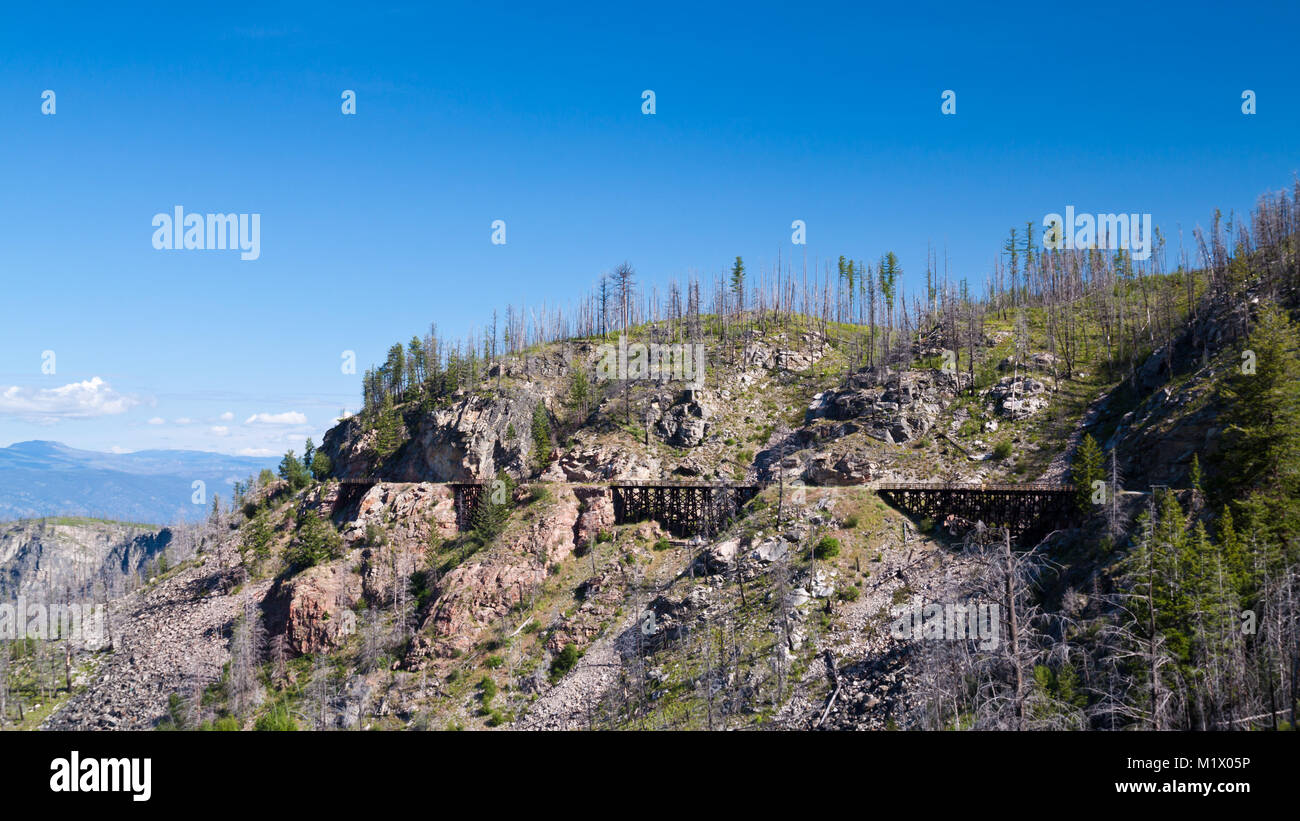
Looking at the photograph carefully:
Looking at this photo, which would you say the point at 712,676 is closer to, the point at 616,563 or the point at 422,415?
the point at 616,563

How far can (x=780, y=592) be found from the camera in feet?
181

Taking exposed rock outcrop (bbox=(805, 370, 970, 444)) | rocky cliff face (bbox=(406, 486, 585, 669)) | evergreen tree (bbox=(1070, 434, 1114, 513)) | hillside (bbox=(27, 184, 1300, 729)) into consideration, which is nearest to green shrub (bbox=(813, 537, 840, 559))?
hillside (bbox=(27, 184, 1300, 729))

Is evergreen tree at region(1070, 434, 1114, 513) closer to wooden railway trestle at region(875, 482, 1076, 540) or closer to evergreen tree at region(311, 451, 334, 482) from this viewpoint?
wooden railway trestle at region(875, 482, 1076, 540)

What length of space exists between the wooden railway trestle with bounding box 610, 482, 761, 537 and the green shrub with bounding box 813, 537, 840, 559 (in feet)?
36.4

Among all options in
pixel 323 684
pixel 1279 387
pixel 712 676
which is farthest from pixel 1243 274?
pixel 323 684

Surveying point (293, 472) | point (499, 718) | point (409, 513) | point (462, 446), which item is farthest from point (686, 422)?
point (293, 472)

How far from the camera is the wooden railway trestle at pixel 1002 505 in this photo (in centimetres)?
5953

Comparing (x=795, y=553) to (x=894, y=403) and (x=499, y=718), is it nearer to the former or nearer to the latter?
(x=499, y=718)

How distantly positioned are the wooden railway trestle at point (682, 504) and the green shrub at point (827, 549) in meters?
11.1

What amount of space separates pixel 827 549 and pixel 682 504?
1869cm

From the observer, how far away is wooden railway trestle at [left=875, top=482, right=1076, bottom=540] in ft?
195

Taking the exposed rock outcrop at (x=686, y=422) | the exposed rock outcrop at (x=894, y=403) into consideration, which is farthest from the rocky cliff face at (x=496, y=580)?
the exposed rock outcrop at (x=894, y=403)

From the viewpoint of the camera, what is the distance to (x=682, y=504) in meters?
75.2

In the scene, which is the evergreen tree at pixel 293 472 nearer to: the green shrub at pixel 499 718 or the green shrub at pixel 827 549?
the green shrub at pixel 499 718
